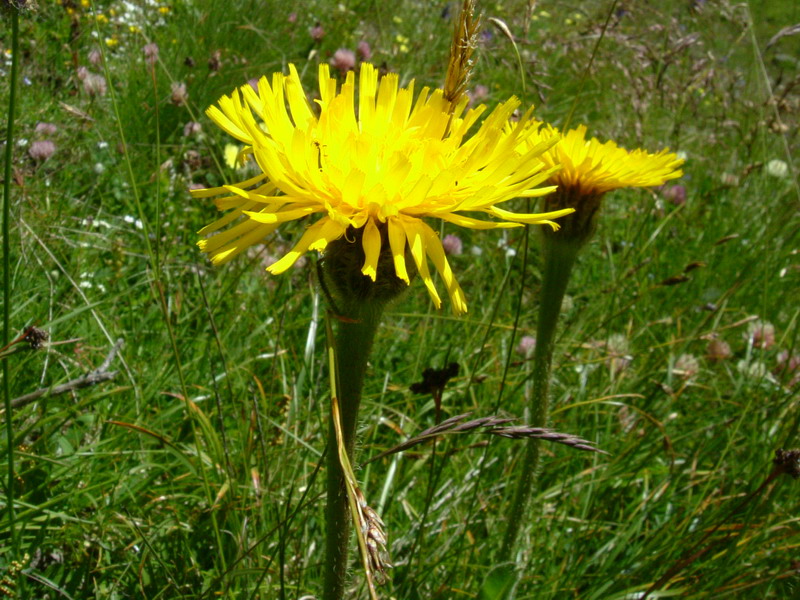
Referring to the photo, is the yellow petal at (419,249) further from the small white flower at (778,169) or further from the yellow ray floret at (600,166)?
the small white flower at (778,169)

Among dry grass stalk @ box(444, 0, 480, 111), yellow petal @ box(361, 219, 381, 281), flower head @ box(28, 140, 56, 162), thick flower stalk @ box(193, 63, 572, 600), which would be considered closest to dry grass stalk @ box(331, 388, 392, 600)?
thick flower stalk @ box(193, 63, 572, 600)

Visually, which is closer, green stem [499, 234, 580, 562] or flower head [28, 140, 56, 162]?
green stem [499, 234, 580, 562]

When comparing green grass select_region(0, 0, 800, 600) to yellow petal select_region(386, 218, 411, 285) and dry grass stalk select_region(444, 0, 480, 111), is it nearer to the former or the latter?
yellow petal select_region(386, 218, 411, 285)

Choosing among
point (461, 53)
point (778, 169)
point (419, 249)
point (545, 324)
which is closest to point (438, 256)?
point (419, 249)

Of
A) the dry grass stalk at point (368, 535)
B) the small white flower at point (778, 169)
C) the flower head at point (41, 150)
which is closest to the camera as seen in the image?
the dry grass stalk at point (368, 535)

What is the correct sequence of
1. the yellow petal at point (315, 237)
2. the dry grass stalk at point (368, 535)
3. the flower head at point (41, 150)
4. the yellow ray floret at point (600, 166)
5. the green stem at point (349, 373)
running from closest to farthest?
1. the dry grass stalk at point (368, 535)
2. the yellow petal at point (315, 237)
3. the green stem at point (349, 373)
4. the yellow ray floret at point (600, 166)
5. the flower head at point (41, 150)

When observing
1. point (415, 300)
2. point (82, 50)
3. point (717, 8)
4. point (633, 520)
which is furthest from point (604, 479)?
point (82, 50)

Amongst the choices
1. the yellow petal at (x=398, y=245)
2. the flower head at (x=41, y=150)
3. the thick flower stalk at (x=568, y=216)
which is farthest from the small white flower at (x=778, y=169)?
the yellow petal at (x=398, y=245)
